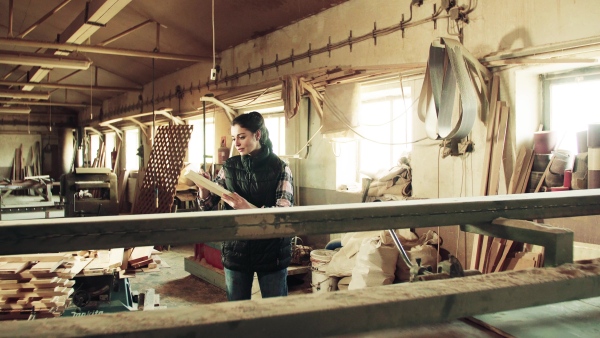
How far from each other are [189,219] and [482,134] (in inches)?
117

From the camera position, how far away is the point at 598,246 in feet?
8.90

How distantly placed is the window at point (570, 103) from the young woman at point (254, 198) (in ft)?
7.06

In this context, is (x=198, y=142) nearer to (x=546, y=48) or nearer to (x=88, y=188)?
(x=88, y=188)

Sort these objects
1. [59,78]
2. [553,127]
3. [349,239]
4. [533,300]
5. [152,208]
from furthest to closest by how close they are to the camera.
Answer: [59,78] → [152,208] → [349,239] → [553,127] → [533,300]

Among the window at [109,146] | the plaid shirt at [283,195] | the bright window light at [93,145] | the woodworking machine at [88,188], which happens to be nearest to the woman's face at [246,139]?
the plaid shirt at [283,195]

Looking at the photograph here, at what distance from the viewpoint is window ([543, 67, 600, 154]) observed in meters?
3.09

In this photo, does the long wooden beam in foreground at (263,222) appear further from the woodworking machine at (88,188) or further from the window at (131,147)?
the window at (131,147)

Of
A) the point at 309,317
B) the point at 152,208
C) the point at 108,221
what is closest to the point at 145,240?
the point at 108,221

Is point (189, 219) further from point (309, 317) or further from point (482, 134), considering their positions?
point (482, 134)

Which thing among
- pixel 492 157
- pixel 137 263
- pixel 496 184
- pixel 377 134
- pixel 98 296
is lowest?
pixel 98 296

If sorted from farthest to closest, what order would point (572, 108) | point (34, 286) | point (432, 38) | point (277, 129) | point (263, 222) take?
1. point (277, 129)
2. point (432, 38)
3. point (572, 108)
4. point (34, 286)
5. point (263, 222)

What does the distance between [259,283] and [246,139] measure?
753 mm

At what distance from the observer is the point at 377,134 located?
15.6 ft

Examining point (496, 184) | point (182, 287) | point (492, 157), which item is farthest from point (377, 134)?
point (182, 287)
